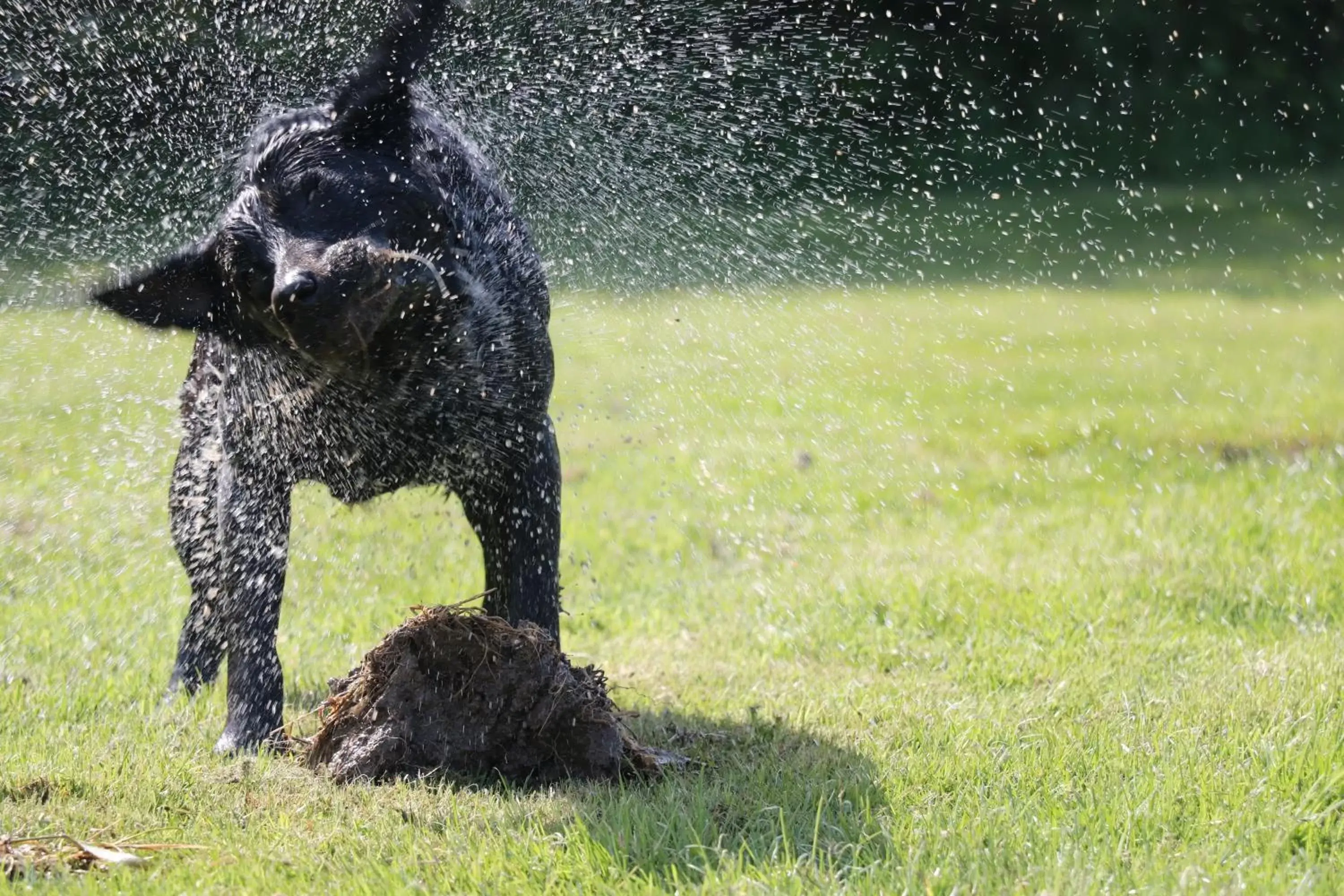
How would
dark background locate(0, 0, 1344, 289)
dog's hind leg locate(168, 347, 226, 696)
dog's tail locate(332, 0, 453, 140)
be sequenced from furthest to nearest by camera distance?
dark background locate(0, 0, 1344, 289) → dog's hind leg locate(168, 347, 226, 696) → dog's tail locate(332, 0, 453, 140)

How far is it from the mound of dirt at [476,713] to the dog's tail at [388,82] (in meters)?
1.54

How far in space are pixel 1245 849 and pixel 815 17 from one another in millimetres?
11025

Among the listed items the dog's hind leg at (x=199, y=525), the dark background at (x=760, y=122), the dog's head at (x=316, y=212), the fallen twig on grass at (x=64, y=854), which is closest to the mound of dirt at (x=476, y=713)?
the fallen twig on grass at (x=64, y=854)

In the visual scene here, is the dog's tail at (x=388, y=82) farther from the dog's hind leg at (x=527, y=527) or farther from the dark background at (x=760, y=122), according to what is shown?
the dog's hind leg at (x=527, y=527)

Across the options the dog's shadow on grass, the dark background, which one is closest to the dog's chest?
the dog's shadow on grass

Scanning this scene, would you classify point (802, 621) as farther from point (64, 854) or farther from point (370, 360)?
point (64, 854)

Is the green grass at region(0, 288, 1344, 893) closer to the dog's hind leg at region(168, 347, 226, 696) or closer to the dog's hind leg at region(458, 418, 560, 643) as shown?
the dog's hind leg at region(168, 347, 226, 696)

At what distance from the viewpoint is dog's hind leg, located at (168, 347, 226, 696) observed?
4.76m

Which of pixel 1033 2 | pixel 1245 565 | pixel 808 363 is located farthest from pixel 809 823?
pixel 1033 2

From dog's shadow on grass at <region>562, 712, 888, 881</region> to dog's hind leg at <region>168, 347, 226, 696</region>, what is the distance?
168 cm

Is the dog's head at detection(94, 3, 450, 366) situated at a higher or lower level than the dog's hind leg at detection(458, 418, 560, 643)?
higher

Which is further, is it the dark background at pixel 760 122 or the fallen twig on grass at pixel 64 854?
the dark background at pixel 760 122

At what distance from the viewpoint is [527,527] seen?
4352 mm

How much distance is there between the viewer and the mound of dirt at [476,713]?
12.1 ft
